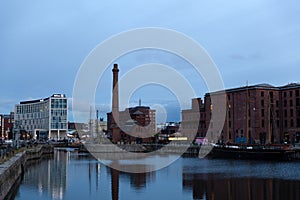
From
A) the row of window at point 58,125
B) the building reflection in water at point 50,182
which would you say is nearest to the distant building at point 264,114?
the building reflection in water at point 50,182

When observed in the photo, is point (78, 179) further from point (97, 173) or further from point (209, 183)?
point (209, 183)

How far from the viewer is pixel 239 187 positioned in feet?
110

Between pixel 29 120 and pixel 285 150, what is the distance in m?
155

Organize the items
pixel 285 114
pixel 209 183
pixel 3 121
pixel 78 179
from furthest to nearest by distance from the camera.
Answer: pixel 3 121
pixel 285 114
pixel 78 179
pixel 209 183

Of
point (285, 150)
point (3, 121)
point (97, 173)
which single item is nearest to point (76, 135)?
point (3, 121)

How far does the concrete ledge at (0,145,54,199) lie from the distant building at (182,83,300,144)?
4779cm

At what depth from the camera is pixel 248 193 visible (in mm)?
30641

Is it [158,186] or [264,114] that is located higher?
[264,114]

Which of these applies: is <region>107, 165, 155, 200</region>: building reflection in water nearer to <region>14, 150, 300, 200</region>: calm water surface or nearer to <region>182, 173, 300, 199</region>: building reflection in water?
<region>14, 150, 300, 200</region>: calm water surface

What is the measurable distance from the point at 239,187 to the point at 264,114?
70386 mm

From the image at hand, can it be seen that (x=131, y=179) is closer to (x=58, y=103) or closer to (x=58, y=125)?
(x=58, y=125)

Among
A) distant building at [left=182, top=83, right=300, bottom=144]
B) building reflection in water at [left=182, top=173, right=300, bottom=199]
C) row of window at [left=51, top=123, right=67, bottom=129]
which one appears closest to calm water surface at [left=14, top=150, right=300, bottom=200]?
building reflection in water at [left=182, top=173, right=300, bottom=199]

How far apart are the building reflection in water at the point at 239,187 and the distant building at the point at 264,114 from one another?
5788cm

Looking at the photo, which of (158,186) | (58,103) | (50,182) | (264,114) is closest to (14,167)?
(50,182)
